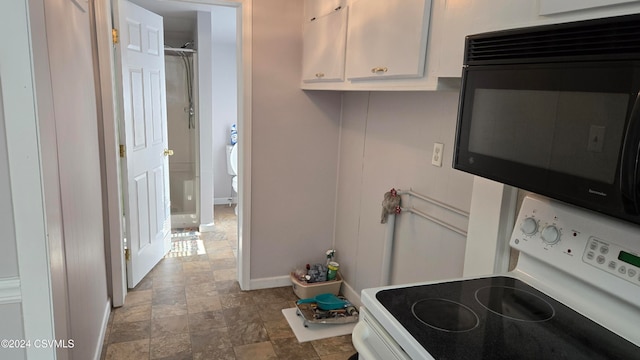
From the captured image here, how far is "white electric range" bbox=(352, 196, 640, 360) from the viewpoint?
986mm

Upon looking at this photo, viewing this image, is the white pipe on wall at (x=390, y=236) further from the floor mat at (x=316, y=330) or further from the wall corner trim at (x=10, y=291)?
the wall corner trim at (x=10, y=291)

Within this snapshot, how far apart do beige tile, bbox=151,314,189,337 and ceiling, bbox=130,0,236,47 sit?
7.82ft

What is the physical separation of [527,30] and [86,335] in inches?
85.9

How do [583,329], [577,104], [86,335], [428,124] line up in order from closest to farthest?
[577,104] → [583,329] → [86,335] → [428,124]

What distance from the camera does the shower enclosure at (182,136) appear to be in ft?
14.1

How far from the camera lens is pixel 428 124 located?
2.14 metres

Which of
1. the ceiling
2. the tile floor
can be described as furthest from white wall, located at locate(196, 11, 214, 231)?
the tile floor

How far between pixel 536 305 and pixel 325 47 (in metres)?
1.87

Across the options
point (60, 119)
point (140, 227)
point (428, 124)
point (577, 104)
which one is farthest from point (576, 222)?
point (140, 227)

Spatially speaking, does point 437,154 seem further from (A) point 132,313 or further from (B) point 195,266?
(B) point 195,266

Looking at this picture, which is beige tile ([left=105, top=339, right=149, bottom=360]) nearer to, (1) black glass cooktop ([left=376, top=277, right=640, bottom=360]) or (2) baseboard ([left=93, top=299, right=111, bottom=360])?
(2) baseboard ([left=93, top=299, right=111, bottom=360])

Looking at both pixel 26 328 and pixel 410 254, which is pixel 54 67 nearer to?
pixel 26 328

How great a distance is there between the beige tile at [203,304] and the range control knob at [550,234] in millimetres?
2296
